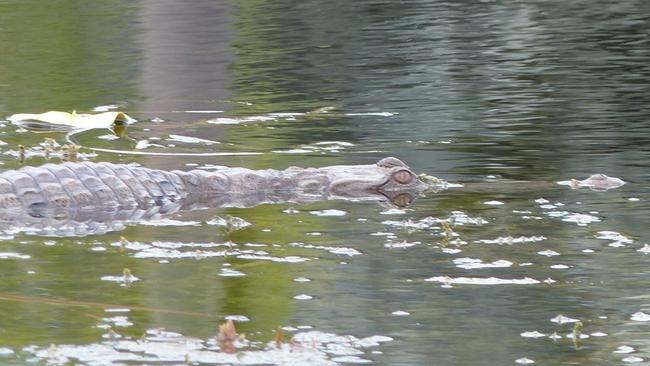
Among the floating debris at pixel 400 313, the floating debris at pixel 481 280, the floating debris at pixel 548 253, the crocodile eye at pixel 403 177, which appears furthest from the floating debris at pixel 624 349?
the crocodile eye at pixel 403 177

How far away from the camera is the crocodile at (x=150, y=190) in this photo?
8023mm

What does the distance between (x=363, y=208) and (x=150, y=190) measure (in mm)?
1145

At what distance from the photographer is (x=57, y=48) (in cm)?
1720

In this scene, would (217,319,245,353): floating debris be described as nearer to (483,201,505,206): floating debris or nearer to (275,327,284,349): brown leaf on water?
(275,327,284,349): brown leaf on water

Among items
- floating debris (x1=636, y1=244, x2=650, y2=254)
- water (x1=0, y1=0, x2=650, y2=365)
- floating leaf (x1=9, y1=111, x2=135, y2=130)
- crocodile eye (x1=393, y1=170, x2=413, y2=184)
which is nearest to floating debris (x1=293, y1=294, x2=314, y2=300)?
water (x1=0, y1=0, x2=650, y2=365)

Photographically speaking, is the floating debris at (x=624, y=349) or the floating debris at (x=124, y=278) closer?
the floating debris at (x=624, y=349)

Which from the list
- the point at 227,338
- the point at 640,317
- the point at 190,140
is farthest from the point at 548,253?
the point at 190,140

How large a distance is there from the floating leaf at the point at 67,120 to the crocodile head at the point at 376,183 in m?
2.93

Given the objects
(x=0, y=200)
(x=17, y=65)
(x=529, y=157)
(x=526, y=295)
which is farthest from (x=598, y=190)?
(x=17, y=65)

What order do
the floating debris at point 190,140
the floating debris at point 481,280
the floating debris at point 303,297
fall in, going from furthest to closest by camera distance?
1. the floating debris at point 190,140
2. the floating debris at point 481,280
3. the floating debris at point 303,297

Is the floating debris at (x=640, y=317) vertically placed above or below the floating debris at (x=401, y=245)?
below

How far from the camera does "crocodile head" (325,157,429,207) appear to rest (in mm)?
8727

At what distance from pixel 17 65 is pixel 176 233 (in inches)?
339

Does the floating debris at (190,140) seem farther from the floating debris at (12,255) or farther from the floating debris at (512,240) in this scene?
the floating debris at (512,240)
